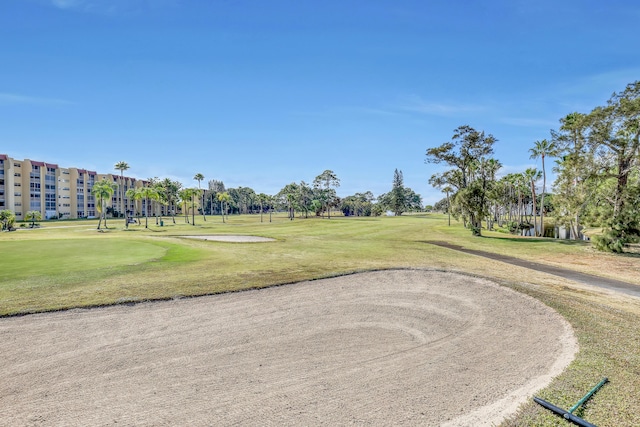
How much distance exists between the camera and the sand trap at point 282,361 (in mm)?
5121

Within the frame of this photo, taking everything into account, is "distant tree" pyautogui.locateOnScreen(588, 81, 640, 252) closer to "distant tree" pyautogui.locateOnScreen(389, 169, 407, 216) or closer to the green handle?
the green handle

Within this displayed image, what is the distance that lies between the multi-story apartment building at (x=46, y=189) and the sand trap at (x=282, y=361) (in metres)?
104

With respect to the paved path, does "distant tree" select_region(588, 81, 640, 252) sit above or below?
above

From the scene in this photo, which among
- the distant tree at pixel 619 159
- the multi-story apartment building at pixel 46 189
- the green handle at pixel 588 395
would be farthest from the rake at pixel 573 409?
the multi-story apartment building at pixel 46 189

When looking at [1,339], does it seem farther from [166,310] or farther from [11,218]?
[11,218]

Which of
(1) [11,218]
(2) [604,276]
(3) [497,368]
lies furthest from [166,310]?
(1) [11,218]

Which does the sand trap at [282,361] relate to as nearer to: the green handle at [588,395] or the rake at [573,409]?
the rake at [573,409]

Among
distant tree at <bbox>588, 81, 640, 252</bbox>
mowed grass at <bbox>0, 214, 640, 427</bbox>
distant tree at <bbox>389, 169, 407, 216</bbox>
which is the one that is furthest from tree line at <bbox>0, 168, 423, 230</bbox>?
distant tree at <bbox>588, 81, 640, 252</bbox>

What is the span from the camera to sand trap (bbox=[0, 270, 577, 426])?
512 centimetres

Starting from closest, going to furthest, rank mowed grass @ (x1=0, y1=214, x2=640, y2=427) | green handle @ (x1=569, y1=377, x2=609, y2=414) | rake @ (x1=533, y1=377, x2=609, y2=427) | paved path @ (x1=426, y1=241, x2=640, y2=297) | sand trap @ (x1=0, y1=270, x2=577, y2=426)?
rake @ (x1=533, y1=377, x2=609, y2=427), green handle @ (x1=569, y1=377, x2=609, y2=414), sand trap @ (x1=0, y1=270, x2=577, y2=426), mowed grass @ (x1=0, y1=214, x2=640, y2=427), paved path @ (x1=426, y1=241, x2=640, y2=297)

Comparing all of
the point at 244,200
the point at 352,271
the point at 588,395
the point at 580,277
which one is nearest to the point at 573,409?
the point at 588,395

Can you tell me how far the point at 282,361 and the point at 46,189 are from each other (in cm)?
12165

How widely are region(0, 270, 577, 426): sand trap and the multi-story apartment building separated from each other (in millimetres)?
104076

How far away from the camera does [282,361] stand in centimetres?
677
